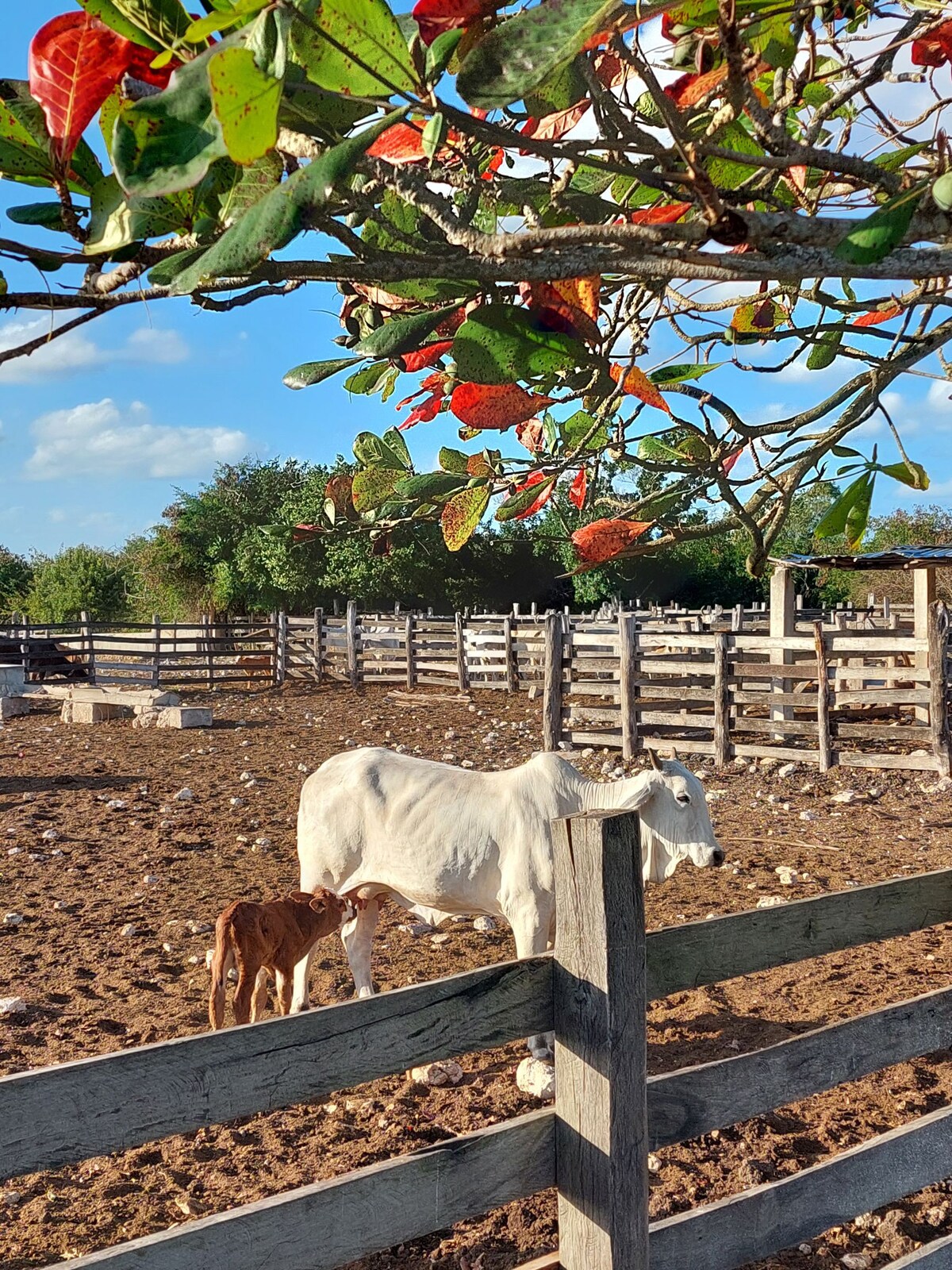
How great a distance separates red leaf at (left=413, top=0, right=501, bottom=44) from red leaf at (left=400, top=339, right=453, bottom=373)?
70cm

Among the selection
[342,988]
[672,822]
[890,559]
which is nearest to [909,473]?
[672,822]

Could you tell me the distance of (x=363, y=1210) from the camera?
6.12ft

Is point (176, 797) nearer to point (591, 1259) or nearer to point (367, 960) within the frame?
point (367, 960)

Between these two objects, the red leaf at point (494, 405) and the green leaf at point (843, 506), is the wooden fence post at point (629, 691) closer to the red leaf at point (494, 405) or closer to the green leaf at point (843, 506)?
the green leaf at point (843, 506)

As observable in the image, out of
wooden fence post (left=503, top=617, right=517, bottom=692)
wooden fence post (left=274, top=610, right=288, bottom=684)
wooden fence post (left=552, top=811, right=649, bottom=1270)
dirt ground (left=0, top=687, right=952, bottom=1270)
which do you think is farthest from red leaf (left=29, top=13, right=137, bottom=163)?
wooden fence post (left=274, top=610, right=288, bottom=684)

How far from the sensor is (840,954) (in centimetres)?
546

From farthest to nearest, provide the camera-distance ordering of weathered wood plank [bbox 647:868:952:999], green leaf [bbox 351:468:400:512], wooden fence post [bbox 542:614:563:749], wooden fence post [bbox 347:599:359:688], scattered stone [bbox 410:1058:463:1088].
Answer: wooden fence post [bbox 347:599:359:688] < wooden fence post [bbox 542:614:563:749] < scattered stone [bbox 410:1058:463:1088] < weathered wood plank [bbox 647:868:952:999] < green leaf [bbox 351:468:400:512]

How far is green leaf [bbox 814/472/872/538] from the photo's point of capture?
223 centimetres

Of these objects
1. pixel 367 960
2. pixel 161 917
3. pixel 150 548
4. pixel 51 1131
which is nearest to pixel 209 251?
pixel 51 1131

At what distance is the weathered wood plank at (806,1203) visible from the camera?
2.21 meters

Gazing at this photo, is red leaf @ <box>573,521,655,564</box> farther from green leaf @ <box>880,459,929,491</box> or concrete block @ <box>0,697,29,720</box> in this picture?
concrete block @ <box>0,697,29,720</box>

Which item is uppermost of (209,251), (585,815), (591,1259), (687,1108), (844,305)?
(844,305)

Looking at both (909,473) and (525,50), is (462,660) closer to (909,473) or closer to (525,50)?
(909,473)

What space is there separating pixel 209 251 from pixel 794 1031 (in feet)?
14.1
